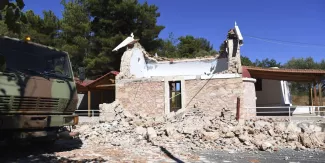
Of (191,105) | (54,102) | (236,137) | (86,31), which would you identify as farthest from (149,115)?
(86,31)

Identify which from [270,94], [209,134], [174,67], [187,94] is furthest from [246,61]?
[209,134]

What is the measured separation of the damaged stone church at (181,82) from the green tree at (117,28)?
915 centimetres

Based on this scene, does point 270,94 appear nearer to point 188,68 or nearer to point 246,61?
point 188,68

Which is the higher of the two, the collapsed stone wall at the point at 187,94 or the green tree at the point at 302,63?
the green tree at the point at 302,63

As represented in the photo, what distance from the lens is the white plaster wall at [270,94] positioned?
21.5m

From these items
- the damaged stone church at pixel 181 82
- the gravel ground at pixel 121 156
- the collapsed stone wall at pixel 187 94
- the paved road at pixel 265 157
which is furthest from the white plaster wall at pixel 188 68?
the gravel ground at pixel 121 156

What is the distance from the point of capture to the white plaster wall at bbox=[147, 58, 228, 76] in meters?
17.6

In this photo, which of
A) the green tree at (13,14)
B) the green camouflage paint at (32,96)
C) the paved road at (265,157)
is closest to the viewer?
the green tree at (13,14)

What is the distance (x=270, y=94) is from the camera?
21781mm

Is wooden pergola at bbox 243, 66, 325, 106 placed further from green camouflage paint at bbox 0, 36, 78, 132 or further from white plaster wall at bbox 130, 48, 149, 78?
green camouflage paint at bbox 0, 36, 78, 132

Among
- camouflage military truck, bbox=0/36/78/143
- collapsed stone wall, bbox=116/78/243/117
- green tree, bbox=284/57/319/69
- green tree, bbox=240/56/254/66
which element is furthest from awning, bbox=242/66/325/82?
green tree, bbox=284/57/319/69

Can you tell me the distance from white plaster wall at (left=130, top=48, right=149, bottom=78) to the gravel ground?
26.0ft

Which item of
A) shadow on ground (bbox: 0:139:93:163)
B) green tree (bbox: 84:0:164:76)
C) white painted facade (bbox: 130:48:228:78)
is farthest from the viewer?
green tree (bbox: 84:0:164:76)

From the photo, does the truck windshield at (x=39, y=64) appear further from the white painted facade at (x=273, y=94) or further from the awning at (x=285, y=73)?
the white painted facade at (x=273, y=94)
